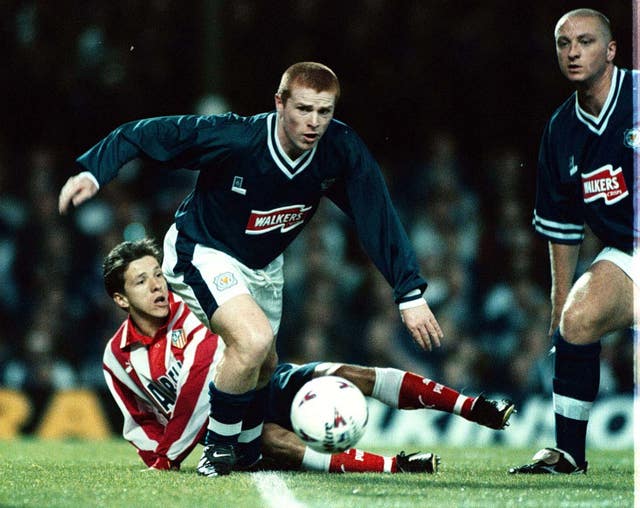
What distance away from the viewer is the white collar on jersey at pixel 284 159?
570 centimetres

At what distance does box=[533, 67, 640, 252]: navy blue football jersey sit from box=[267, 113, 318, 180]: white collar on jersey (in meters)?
1.26

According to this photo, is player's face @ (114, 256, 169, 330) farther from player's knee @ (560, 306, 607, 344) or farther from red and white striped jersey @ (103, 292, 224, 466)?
player's knee @ (560, 306, 607, 344)

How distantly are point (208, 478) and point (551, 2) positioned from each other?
8648 millimetres

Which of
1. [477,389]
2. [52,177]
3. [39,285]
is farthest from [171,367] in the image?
[52,177]

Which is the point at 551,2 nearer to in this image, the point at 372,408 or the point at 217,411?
the point at 372,408

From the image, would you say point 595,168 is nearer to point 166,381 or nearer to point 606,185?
point 606,185

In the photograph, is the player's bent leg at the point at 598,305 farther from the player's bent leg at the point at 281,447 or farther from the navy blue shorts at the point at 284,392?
the player's bent leg at the point at 281,447

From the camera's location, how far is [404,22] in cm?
1247

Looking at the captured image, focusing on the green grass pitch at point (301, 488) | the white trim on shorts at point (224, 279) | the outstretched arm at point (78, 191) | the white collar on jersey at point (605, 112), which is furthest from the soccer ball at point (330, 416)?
the white collar on jersey at point (605, 112)

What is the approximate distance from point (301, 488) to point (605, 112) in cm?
243

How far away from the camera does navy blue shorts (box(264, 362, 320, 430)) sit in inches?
233

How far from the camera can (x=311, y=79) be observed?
549 centimetres

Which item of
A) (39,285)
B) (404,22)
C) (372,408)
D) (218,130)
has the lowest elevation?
(372,408)

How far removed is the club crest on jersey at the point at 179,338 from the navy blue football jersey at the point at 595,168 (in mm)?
2004
